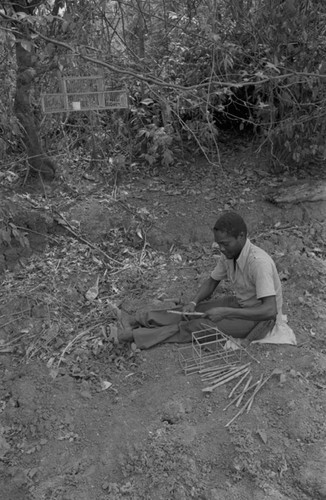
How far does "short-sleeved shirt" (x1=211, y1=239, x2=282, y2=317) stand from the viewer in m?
3.29

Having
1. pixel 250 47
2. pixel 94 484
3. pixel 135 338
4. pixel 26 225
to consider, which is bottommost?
pixel 94 484

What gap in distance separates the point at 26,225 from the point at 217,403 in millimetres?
2692

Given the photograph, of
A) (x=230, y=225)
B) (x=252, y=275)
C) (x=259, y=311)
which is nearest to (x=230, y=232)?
(x=230, y=225)

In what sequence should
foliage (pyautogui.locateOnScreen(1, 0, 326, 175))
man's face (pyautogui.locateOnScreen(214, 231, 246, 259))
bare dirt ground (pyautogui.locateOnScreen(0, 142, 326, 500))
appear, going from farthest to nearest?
foliage (pyautogui.locateOnScreen(1, 0, 326, 175)) → man's face (pyautogui.locateOnScreen(214, 231, 246, 259)) → bare dirt ground (pyautogui.locateOnScreen(0, 142, 326, 500))

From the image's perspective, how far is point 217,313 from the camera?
343cm

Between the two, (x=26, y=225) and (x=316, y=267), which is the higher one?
(x=26, y=225)

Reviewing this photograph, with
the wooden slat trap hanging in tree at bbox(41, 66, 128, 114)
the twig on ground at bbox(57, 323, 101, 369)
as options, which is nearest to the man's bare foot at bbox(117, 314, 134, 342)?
the twig on ground at bbox(57, 323, 101, 369)

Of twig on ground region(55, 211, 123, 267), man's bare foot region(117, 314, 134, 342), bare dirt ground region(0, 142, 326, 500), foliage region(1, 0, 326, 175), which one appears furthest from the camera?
twig on ground region(55, 211, 123, 267)

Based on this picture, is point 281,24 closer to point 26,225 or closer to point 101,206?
point 101,206

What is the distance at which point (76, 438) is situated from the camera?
301cm

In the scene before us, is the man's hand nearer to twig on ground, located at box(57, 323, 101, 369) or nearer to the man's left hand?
the man's left hand

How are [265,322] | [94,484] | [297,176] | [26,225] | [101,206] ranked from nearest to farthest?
[94,484], [265,322], [26,225], [101,206], [297,176]

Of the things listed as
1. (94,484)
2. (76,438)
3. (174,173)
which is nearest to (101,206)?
(174,173)

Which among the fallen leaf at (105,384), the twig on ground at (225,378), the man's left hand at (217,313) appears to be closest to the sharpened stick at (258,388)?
the twig on ground at (225,378)
